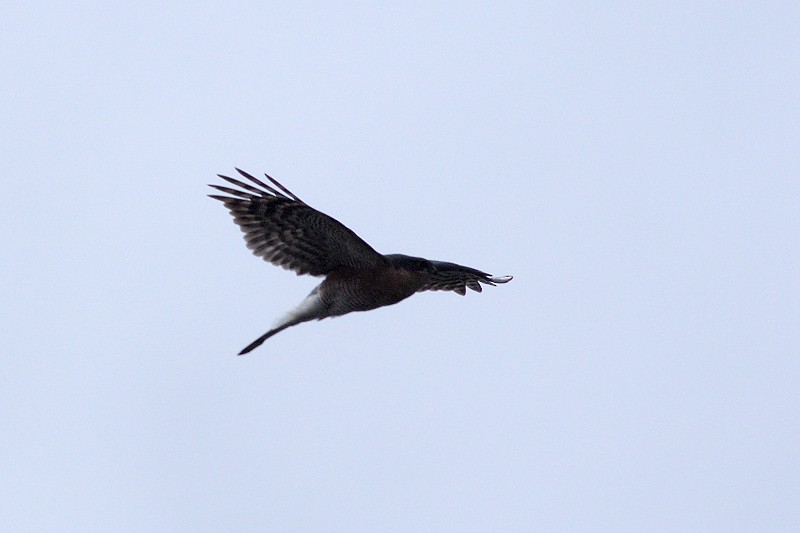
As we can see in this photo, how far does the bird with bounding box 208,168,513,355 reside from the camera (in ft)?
41.8

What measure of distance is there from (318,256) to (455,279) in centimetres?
260

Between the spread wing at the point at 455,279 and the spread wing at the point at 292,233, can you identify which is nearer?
the spread wing at the point at 292,233

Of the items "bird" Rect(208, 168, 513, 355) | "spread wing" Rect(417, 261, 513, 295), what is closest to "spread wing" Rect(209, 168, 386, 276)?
"bird" Rect(208, 168, 513, 355)

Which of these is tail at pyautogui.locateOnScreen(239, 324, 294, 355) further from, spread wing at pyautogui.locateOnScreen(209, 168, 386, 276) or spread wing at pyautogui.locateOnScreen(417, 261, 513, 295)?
spread wing at pyautogui.locateOnScreen(417, 261, 513, 295)

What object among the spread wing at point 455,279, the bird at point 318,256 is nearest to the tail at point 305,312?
the bird at point 318,256

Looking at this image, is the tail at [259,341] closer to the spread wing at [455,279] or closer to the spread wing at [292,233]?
the spread wing at [292,233]

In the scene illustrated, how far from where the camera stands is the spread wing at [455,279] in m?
14.2

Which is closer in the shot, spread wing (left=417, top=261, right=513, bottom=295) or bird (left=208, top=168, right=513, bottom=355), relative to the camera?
bird (left=208, top=168, right=513, bottom=355)

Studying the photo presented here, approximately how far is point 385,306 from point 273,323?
1.29 m

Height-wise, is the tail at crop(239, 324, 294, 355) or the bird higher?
the bird

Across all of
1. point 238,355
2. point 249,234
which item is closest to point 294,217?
point 249,234

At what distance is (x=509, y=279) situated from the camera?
15.4 m

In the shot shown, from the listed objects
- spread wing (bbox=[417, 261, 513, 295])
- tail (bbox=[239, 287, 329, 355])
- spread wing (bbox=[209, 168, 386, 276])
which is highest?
spread wing (bbox=[417, 261, 513, 295])

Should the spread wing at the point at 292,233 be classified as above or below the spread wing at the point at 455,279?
below
